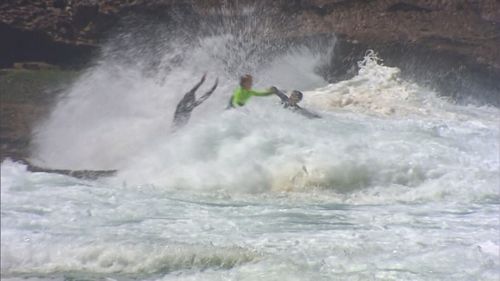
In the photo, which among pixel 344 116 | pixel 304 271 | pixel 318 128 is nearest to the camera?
pixel 304 271

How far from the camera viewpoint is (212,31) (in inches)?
451

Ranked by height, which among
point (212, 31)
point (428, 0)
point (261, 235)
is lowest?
point (261, 235)

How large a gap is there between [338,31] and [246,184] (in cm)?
721

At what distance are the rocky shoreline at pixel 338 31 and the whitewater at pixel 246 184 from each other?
2.02 feet

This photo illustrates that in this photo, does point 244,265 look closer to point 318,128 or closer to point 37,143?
point 37,143

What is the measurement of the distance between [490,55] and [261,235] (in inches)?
384

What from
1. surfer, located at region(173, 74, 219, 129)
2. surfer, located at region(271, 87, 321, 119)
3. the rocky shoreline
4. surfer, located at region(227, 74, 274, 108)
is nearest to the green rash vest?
surfer, located at region(227, 74, 274, 108)

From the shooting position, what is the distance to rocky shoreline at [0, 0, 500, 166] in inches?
414

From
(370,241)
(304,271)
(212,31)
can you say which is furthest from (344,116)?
(304,271)

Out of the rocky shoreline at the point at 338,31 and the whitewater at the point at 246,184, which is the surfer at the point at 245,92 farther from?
the rocky shoreline at the point at 338,31

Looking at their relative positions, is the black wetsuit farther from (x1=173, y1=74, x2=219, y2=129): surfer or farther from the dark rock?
the dark rock

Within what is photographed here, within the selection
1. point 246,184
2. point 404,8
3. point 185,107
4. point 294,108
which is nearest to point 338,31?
point 404,8

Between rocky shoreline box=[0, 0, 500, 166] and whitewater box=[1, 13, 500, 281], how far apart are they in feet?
2.02

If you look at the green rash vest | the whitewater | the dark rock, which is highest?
the dark rock
